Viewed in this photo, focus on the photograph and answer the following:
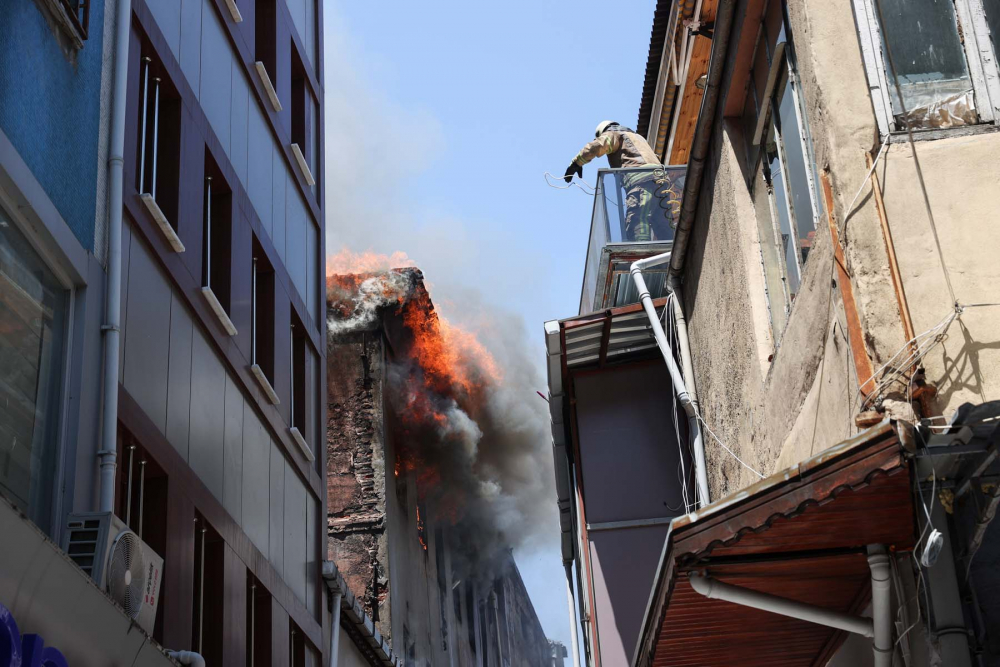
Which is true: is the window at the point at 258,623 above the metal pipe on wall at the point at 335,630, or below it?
below

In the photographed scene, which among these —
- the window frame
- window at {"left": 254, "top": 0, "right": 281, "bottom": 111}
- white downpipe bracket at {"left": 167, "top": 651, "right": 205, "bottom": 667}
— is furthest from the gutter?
window at {"left": 254, "top": 0, "right": 281, "bottom": 111}

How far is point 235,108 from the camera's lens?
1346 centimetres

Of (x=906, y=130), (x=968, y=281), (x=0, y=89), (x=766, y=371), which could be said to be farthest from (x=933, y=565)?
(x=0, y=89)

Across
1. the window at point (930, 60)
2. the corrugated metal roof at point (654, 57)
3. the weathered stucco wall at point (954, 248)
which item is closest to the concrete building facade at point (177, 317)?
the weathered stucco wall at point (954, 248)

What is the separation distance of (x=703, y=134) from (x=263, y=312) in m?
6.18

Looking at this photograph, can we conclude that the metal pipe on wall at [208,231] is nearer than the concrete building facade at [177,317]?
No

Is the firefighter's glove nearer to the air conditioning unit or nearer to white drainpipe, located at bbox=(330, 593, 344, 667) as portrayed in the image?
white drainpipe, located at bbox=(330, 593, 344, 667)

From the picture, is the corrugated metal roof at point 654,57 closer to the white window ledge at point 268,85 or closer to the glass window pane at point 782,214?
the white window ledge at point 268,85

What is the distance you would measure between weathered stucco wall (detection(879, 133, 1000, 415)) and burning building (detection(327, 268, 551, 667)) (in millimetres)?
15394

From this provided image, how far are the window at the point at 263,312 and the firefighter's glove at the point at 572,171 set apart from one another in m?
4.74

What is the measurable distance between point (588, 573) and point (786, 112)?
658 centimetres

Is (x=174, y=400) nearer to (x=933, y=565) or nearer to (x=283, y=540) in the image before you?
(x=283, y=540)

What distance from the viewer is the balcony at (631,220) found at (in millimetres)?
14477

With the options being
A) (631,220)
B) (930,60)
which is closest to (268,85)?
(631,220)
